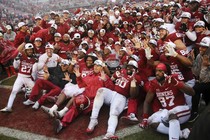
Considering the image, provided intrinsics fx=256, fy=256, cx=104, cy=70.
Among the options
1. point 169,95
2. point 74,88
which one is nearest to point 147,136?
point 169,95

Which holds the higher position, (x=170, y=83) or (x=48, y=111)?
(x=170, y=83)

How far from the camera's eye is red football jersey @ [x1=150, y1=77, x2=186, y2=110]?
496 cm

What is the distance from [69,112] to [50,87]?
149cm

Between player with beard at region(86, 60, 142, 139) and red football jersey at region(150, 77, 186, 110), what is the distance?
2.29 ft

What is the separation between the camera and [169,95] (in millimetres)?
4996

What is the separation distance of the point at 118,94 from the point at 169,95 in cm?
134

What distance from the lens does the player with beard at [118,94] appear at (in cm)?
561

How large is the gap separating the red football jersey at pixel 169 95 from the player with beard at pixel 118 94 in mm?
697

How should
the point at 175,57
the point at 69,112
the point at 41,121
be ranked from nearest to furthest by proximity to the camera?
1. the point at 175,57
2. the point at 69,112
3. the point at 41,121

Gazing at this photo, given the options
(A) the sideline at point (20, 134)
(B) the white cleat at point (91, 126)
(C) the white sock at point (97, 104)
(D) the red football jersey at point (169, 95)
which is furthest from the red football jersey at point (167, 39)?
(A) the sideline at point (20, 134)

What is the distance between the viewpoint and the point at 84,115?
6.25 metres

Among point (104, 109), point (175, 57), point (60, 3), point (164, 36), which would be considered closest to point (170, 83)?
point (175, 57)

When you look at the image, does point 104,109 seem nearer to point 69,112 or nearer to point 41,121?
point 69,112

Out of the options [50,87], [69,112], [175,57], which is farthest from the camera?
[50,87]
